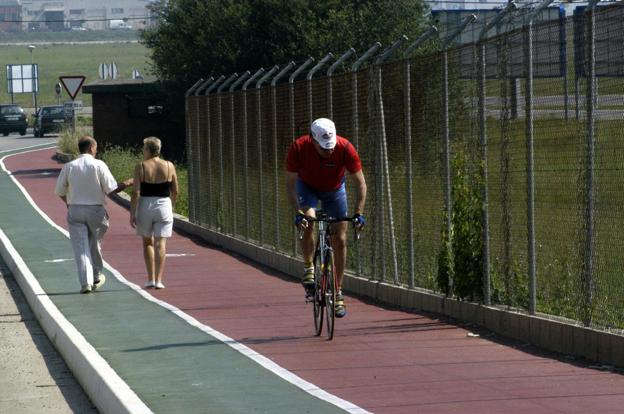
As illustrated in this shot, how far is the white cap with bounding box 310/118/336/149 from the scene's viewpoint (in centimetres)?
1234

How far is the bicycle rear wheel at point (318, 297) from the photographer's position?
12578mm

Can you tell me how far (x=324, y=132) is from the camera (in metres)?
12.4

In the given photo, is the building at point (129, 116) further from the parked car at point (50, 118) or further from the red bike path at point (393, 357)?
the parked car at point (50, 118)

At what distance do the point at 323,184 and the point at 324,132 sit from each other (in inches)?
25.0

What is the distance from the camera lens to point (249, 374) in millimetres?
10531

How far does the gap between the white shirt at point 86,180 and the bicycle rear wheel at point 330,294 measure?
16.6ft

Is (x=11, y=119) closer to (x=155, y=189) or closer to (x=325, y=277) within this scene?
(x=155, y=189)

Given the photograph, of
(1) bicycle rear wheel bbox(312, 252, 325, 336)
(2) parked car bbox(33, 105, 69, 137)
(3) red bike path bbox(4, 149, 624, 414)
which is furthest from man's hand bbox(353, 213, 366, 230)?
(2) parked car bbox(33, 105, 69, 137)

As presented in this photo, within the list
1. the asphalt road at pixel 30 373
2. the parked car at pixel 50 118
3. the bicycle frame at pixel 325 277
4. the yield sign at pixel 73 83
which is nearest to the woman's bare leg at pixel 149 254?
the asphalt road at pixel 30 373

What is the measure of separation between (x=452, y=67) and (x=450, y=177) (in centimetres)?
107

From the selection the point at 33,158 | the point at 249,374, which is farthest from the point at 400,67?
the point at 33,158

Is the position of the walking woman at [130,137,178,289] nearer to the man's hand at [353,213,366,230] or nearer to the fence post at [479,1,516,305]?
the fence post at [479,1,516,305]

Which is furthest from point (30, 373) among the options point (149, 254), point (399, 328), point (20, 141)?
point (20, 141)

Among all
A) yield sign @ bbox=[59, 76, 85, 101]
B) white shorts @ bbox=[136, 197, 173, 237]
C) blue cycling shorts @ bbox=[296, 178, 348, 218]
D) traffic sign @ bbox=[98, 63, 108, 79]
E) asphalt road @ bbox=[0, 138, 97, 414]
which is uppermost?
traffic sign @ bbox=[98, 63, 108, 79]
